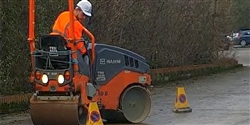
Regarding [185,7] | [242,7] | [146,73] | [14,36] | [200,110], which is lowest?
[200,110]

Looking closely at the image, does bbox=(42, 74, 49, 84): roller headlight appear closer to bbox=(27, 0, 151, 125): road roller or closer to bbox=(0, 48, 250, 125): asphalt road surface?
bbox=(27, 0, 151, 125): road roller

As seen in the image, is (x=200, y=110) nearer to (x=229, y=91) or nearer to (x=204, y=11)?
(x=229, y=91)

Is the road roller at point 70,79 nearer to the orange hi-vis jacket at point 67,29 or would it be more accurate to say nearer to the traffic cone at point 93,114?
the orange hi-vis jacket at point 67,29

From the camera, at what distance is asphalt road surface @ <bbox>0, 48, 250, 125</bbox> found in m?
12.5

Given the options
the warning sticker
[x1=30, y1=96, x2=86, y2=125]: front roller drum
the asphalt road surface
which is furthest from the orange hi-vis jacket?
the asphalt road surface

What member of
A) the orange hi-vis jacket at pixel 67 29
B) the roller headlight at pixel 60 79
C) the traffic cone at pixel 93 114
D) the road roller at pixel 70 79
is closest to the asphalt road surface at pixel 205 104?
the road roller at pixel 70 79

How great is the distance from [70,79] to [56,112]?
0.62m

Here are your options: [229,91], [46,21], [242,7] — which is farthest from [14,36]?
[242,7]

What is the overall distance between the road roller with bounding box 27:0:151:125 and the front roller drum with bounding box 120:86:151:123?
16cm

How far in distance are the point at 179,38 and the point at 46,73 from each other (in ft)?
42.7

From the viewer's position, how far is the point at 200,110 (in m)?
14.1

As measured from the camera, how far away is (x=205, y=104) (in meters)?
15.3

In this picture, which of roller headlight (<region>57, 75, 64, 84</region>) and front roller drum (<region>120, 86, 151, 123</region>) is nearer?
roller headlight (<region>57, 75, 64, 84</region>)

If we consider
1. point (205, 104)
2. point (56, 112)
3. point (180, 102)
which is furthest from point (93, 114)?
point (205, 104)
